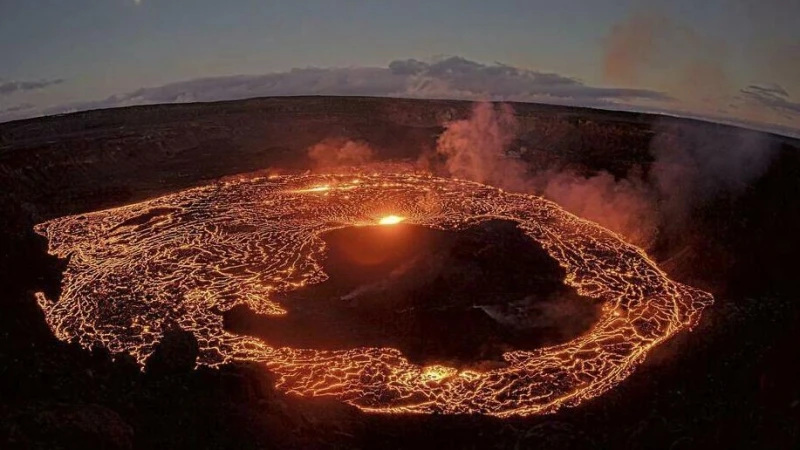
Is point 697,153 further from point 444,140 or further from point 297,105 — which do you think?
point 297,105

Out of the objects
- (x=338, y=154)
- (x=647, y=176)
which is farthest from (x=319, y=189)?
(x=647, y=176)

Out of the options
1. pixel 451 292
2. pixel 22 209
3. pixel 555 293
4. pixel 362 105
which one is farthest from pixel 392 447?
pixel 362 105

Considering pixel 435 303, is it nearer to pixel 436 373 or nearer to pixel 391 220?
pixel 436 373

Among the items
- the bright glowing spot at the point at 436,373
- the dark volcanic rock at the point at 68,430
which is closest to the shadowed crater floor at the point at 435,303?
the bright glowing spot at the point at 436,373

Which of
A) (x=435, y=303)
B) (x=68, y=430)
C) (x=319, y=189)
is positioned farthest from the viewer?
(x=319, y=189)

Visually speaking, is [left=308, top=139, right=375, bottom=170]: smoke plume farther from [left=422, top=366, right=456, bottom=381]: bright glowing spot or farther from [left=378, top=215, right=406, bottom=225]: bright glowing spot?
[left=422, top=366, right=456, bottom=381]: bright glowing spot

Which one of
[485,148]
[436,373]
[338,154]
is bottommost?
[436,373]
